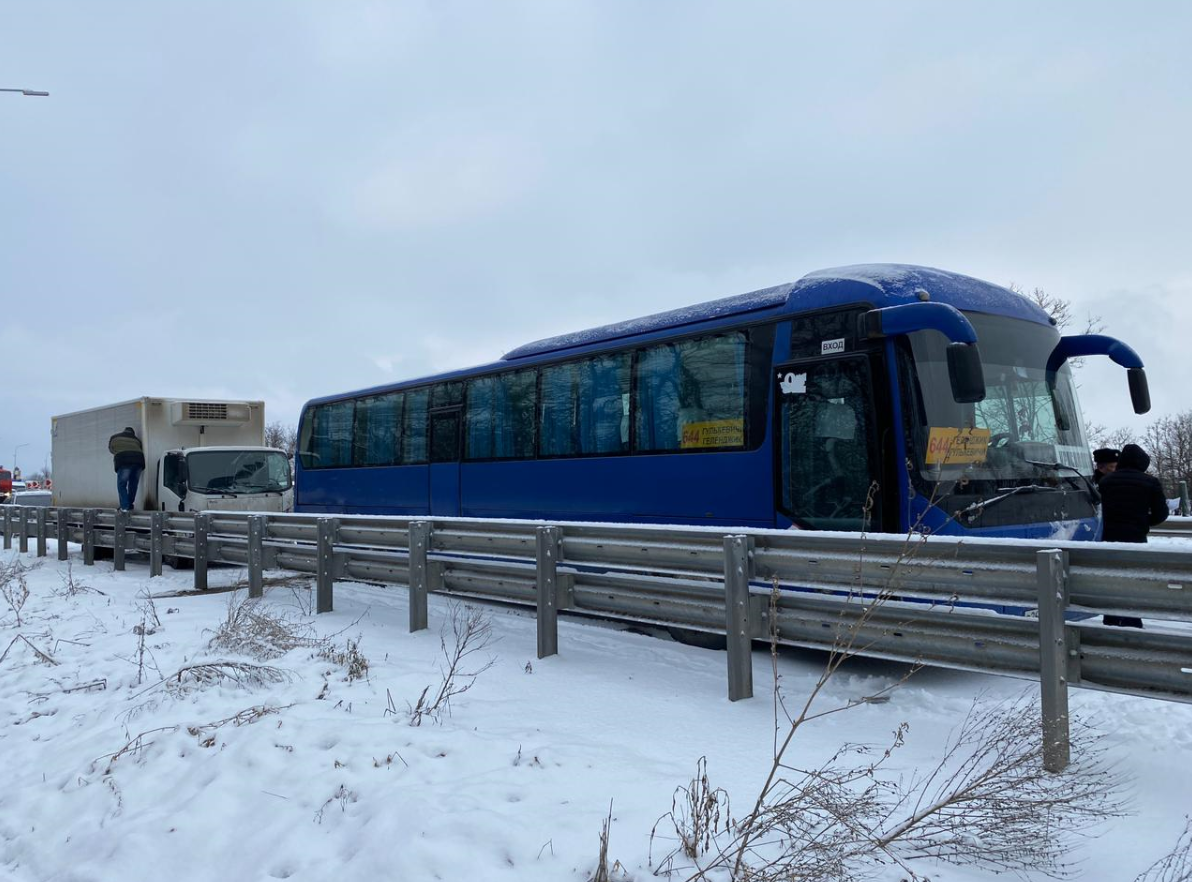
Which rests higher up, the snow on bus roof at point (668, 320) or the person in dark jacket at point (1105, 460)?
the snow on bus roof at point (668, 320)

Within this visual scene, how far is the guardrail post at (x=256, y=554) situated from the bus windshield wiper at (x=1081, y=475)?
7.91m

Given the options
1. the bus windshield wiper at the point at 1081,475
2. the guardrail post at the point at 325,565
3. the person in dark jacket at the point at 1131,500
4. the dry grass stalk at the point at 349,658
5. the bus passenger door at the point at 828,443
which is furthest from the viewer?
the guardrail post at the point at 325,565

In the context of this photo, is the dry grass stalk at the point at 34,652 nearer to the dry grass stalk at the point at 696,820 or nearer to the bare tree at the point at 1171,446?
the dry grass stalk at the point at 696,820

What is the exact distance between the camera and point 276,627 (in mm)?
6734

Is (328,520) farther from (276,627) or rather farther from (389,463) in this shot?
(389,463)

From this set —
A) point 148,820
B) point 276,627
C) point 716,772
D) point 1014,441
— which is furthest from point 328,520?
point 1014,441

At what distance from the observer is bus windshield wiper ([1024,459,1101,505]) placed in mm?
7023

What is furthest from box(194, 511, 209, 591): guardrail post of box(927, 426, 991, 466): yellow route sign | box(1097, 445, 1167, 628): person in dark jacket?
box(1097, 445, 1167, 628): person in dark jacket

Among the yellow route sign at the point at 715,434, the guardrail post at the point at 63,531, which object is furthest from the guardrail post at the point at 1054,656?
the guardrail post at the point at 63,531

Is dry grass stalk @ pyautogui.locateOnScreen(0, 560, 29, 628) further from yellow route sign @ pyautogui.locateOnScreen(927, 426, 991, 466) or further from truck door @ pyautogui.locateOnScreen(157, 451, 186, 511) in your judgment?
yellow route sign @ pyautogui.locateOnScreen(927, 426, 991, 466)

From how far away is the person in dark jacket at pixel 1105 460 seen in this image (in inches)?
323

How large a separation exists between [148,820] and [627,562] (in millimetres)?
3230

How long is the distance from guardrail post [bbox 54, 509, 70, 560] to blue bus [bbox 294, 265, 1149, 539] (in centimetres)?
937

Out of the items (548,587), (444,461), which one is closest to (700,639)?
(548,587)
